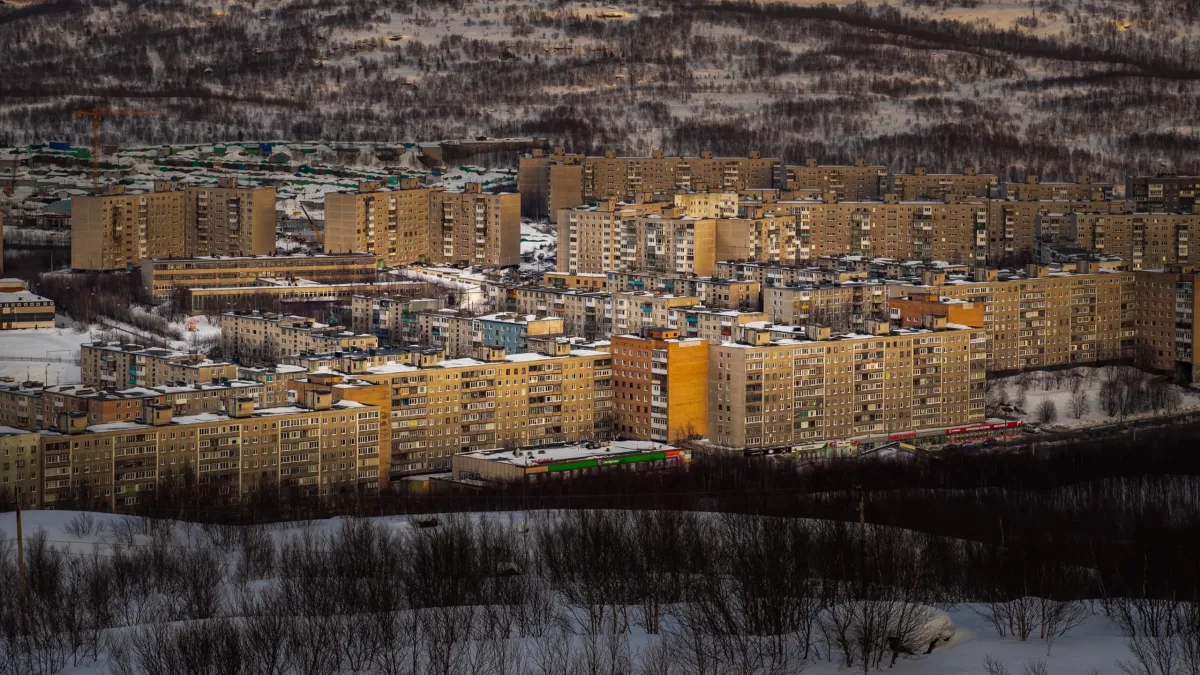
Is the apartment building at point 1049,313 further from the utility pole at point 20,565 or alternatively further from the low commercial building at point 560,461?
the utility pole at point 20,565

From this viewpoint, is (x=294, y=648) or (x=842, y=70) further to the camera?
(x=842, y=70)

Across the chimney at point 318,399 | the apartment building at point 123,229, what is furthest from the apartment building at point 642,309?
the apartment building at point 123,229

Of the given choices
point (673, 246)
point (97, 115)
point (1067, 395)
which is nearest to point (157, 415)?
point (1067, 395)

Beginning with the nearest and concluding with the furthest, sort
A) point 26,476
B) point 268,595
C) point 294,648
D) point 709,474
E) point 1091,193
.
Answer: point 294,648
point 268,595
point 26,476
point 709,474
point 1091,193

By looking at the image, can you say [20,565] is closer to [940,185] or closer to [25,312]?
[25,312]

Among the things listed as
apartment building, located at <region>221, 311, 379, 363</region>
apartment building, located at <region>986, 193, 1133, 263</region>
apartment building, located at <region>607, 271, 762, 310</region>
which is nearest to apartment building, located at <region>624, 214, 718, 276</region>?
apartment building, located at <region>607, 271, 762, 310</region>

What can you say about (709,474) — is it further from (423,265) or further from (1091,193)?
(1091,193)

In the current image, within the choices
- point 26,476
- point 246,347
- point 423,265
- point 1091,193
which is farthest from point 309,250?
point 26,476
